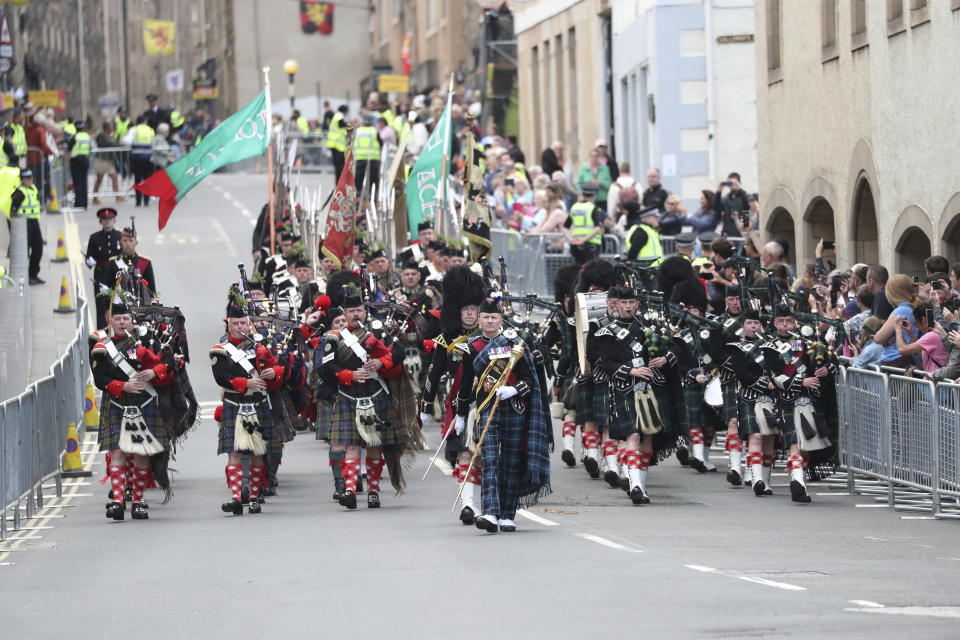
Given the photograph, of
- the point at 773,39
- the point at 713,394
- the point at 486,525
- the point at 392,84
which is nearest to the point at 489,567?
the point at 486,525

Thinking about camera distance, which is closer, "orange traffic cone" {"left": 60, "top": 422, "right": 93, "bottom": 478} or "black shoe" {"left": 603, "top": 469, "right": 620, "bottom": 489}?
"black shoe" {"left": 603, "top": 469, "right": 620, "bottom": 489}

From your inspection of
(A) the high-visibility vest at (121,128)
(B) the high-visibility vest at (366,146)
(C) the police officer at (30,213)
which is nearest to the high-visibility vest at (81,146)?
(A) the high-visibility vest at (121,128)

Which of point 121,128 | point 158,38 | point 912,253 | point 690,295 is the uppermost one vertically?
point 158,38

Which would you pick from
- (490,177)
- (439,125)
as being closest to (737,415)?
(439,125)

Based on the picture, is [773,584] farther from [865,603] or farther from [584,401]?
[584,401]

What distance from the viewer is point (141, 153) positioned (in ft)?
151

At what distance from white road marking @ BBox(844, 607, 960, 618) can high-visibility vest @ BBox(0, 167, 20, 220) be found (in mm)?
21876

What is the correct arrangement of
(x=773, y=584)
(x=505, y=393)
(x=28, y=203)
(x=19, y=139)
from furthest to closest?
(x=19, y=139), (x=28, y=203), (x=505, y=393), (x=773, y=584)

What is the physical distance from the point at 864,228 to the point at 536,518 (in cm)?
1170

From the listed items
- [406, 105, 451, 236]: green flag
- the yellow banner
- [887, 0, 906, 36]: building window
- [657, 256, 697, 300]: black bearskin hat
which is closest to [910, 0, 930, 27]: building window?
[887, 0, 906, 36]: building window

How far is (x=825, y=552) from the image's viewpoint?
13.0 m

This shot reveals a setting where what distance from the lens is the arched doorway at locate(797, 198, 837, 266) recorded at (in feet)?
90.3

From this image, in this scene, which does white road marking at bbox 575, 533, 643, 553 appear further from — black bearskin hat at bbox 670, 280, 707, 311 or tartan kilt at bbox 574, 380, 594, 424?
black bearskin hat at bbox 670, 280, 707, 311

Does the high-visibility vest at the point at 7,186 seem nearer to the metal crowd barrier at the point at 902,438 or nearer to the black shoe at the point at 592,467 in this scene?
the black shoe at the point at 592,467
